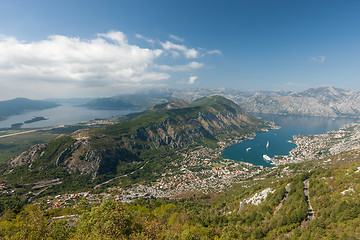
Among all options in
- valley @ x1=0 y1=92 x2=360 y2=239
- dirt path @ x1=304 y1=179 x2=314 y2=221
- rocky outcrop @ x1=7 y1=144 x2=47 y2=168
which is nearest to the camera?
valley @ x1=0 y1=92 x2=360 y2=239

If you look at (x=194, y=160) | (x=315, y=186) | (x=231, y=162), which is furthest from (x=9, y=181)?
(x=231, y=162)

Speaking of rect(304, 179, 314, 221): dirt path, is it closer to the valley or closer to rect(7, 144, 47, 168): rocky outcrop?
the valley

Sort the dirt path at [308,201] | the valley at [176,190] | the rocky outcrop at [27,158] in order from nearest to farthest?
the valley at [176,190]
the dirt path at [308,201]
the rocky outcrop at [27,158]

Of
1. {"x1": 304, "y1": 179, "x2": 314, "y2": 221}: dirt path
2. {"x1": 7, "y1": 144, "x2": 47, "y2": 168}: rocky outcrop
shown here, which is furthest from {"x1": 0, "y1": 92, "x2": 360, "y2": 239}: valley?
{"x1": 7, "y1": 144, "x2": 47, "y2": 168}: rocky outcrop

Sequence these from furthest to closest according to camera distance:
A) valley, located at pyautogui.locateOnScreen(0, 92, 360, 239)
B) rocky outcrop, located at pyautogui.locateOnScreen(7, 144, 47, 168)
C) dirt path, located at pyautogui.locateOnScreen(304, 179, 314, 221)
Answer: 1. rocky outcrop, located at pyautogui.locateOnScreen(7, 144, 47, 168)
2. dirt path, located at pyautogui.locateOnScreen(304, 179, 314, 221)
3. valley, located at pyautogui.locateOnScreen(0, 92, 360, 239)

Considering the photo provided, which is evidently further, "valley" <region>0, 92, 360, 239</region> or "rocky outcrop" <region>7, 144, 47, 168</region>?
"rocky outcrop" <region>7, 144, 47, 168</region>

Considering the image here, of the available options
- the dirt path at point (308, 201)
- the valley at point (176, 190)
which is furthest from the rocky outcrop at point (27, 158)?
the dirt path at point (308, 201)

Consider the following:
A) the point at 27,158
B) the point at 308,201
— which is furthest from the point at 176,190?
the point at 27,158

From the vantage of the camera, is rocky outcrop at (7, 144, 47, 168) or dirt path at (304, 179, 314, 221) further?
rocky outcrop at (7, 144, 47, 168)

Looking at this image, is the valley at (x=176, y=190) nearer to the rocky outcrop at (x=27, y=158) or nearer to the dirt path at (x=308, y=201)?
the dirt path at (x=308, y=201)

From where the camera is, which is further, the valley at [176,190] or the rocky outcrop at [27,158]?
the rocky outcrop at [27,158]

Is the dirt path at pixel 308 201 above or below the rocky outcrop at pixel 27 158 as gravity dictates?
above

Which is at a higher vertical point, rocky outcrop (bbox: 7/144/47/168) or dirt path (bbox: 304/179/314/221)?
dirt path (bbox: 304/179/314/221)
